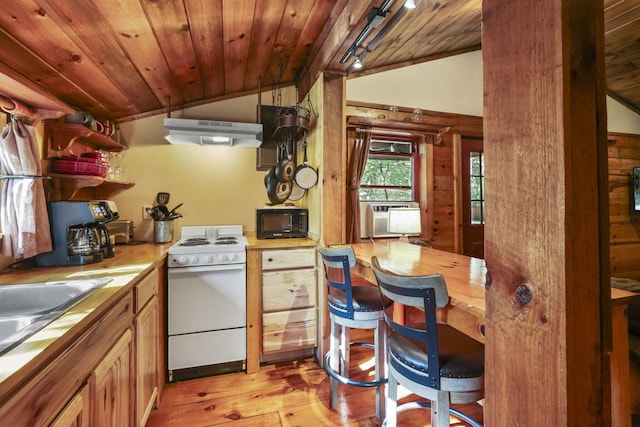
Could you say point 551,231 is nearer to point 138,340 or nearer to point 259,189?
point 138,340

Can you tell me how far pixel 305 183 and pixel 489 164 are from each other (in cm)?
191

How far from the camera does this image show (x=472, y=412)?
1.80m

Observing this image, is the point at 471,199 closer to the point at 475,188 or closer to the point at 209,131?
the point at 475,188

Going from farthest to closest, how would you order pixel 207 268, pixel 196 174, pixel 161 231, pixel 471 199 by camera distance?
pixel 471 199 < pixel 196 174 < pixel 161 231 < pixel 207 268

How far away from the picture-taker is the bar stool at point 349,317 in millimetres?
1628

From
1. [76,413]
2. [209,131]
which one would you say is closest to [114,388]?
[76,413]

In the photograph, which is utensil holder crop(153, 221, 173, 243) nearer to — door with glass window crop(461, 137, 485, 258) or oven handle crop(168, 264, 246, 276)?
oven handle crop(168, 264, 246, 276)

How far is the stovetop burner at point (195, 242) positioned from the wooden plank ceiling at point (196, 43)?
46.5 inches

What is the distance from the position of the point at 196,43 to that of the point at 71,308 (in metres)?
1.64

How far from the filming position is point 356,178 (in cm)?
290

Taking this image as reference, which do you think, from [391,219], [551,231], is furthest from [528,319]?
[391,219]

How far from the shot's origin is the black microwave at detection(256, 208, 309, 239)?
8.34ft

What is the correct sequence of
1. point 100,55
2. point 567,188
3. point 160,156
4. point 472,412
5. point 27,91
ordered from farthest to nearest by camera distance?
point 160,156 → point 472,412 → point 100,55 → point 27,91 → point 567,188

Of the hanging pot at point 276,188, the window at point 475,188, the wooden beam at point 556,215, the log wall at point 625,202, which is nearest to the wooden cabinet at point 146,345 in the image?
the hanging pot at point 276,188
